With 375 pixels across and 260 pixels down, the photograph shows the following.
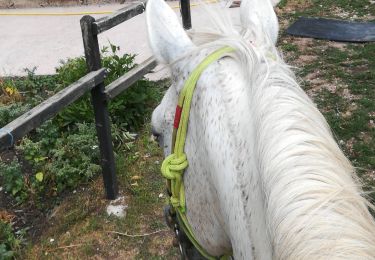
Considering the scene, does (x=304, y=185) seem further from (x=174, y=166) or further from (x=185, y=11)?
(x=185, y=11)

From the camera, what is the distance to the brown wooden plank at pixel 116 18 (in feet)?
9.38

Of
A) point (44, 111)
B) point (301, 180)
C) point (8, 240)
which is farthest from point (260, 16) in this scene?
point (8, 240)

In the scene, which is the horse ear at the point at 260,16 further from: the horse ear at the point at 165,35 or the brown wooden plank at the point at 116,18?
the brown wooden plank at the point at 116,18

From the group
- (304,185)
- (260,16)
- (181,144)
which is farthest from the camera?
(260,16)

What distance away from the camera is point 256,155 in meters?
0.93

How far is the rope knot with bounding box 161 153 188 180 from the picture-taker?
122 centimetres

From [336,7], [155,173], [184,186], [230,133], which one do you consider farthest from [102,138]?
[336,7]

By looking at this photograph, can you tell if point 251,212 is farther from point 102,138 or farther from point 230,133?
point 102,138

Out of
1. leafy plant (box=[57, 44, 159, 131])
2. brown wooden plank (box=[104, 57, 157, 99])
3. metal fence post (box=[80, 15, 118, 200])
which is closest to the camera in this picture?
metal fence post (box=[80, 15, 118, 200])

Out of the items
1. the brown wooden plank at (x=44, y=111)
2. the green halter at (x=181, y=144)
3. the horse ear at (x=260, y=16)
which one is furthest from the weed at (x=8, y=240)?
the horse ear at (x=260, y=16)

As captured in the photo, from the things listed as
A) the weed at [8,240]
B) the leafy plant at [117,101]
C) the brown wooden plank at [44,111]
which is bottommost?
the weed at [8,240]

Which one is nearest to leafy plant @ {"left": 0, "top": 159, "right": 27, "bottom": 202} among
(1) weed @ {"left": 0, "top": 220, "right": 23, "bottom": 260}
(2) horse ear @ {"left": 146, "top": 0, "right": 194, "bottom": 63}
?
(1) weed @ {"left": 0, "top": 220, "right": 23, "bottom": 260}

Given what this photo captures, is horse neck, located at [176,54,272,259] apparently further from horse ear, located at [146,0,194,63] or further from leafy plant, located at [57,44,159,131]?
leafy plant, located at [57,44,159,131]

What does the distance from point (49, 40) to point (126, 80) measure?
320 cm
